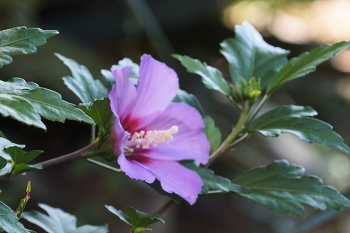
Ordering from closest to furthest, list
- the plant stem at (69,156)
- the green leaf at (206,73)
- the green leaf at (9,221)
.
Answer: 1. the green leaf at (9,221)
2. the plant stem at (69,156)
3. the green leaf at (206,73)

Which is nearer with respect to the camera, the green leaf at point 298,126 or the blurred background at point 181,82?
the green leaf at point 298,126

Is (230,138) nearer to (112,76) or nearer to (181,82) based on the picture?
(112,76)

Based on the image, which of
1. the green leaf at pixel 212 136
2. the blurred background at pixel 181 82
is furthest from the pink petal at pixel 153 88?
the blurred background at pixel 181 82

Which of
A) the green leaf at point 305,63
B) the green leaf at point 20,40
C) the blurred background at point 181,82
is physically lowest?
the blurred background at point 181,82

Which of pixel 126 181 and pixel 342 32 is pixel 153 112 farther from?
pixel 342 32

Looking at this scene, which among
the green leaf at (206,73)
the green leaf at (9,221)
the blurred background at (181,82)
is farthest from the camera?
the blurred background at (181,82)

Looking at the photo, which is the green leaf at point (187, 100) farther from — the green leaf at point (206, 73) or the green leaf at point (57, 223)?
the green leaf at point (57, 223)
